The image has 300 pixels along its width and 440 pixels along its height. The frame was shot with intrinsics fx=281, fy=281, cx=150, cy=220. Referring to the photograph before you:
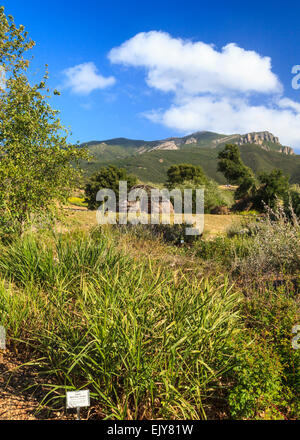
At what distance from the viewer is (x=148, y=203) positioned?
20531mm

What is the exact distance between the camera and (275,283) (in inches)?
219

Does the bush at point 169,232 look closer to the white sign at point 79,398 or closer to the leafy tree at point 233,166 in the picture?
the white sign at point 79,398

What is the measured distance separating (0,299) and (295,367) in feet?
11.6

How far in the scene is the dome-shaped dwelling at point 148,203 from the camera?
1983 cm

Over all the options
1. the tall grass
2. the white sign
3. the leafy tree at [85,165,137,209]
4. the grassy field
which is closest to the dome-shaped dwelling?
the leafy tree at [85,165,137,209]

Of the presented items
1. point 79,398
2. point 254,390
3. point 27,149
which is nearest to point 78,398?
point 79,398

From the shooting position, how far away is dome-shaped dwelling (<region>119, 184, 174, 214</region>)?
65.1 ft

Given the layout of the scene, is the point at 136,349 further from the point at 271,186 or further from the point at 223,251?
the point at 271,186

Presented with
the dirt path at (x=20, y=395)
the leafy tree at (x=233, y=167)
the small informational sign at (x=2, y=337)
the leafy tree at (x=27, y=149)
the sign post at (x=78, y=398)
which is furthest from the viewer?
the leafy tree at (x=233, y=167)

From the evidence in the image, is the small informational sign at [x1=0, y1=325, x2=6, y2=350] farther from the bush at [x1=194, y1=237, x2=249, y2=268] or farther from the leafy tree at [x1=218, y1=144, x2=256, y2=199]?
the leafy tree at [x1=218, y1=144, x2=256, y2=199]

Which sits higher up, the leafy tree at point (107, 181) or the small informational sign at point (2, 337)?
the leafy tree at point (107, 181)

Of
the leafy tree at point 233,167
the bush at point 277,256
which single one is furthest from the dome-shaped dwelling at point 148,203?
the leafy tree at point 233,167

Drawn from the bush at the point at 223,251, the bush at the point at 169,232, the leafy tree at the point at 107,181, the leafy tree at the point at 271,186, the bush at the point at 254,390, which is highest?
the leafy tree at the point at 107,181
